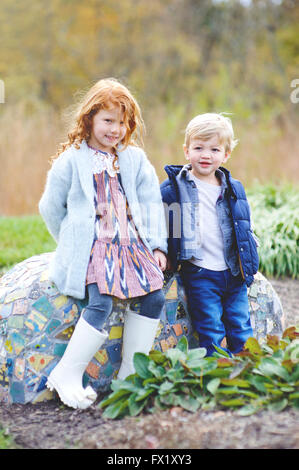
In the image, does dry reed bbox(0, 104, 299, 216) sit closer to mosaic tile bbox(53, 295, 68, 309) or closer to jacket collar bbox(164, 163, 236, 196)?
jacket collar bbox(164, 163, 236, 196)

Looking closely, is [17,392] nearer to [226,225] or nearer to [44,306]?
[44,306]

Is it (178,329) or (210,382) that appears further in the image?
(178,329)

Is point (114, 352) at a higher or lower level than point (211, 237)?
lower

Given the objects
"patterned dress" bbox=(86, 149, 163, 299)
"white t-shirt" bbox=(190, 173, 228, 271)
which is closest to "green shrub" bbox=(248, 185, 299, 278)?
"white t-shirt" bbox=(190, 173, 228, 271)

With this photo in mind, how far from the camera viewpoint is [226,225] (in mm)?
2994

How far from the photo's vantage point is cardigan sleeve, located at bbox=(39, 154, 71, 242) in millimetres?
2742

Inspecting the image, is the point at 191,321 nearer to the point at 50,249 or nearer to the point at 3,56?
the point at 50,249

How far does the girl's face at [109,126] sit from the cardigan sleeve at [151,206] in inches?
8.5

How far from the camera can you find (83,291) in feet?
8.66

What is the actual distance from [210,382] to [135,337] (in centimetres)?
55

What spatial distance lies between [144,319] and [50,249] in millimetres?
2811

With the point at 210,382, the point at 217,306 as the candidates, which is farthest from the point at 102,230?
the point at 210,382

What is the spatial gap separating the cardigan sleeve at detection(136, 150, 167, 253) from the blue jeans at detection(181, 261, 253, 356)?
241 millimetres

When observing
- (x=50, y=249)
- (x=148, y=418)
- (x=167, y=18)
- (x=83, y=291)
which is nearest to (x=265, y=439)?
(x=148, y=418)
